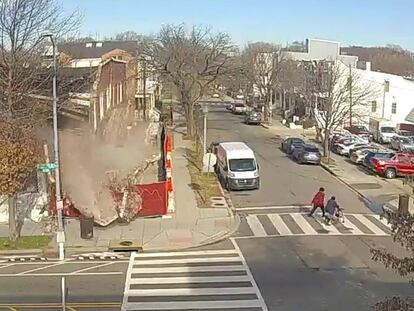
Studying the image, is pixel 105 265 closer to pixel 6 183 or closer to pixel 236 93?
pixel 6 183

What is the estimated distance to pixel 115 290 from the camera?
18.7 meters

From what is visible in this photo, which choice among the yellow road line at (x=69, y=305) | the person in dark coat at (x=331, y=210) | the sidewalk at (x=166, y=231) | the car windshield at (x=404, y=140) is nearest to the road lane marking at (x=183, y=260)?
the sidewalk at (x=166, y=231)

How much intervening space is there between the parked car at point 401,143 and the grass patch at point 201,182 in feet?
53.2

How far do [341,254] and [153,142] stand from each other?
3529 cm

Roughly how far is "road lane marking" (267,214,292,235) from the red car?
13261 mm

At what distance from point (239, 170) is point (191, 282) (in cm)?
1702

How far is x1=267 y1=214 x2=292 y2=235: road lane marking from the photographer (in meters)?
26.9

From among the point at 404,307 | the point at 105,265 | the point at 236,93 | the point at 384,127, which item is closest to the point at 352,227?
the point at 105,265

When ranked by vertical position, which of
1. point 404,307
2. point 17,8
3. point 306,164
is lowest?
point 306,164

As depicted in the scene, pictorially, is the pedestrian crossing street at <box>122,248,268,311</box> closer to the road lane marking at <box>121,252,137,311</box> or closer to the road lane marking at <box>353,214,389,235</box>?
the road lane marking at <box>121,252,137,311</box>

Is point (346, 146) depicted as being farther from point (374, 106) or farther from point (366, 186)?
point (374, 106)

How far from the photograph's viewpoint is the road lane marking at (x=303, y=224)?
1057 inches

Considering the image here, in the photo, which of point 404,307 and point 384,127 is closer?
point 404,307

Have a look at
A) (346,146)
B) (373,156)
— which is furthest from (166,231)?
(346,146)
